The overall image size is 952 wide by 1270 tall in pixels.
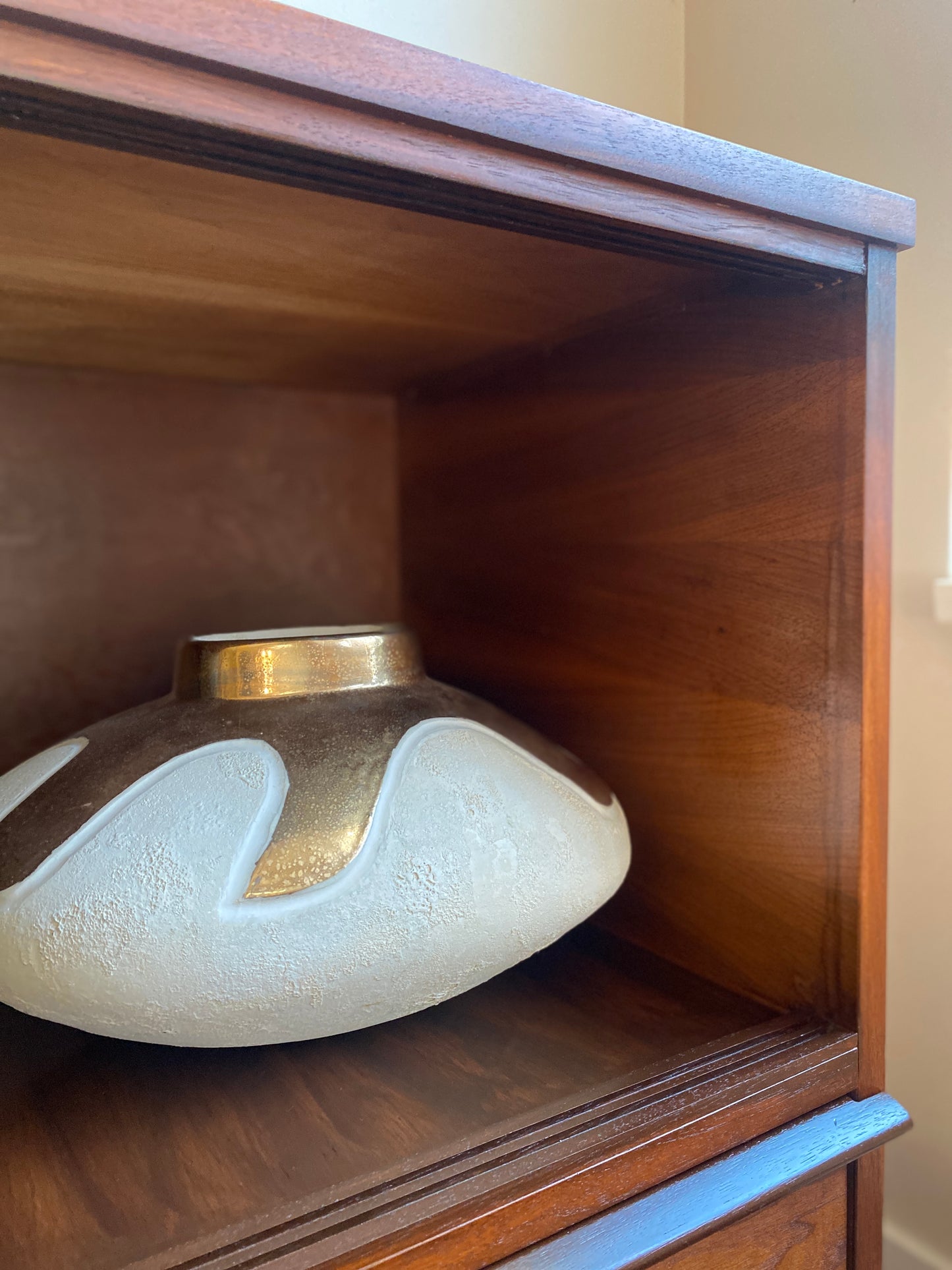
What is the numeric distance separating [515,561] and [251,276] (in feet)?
1.03

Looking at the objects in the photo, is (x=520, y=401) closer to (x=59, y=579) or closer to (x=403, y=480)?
(x=403, y=480)

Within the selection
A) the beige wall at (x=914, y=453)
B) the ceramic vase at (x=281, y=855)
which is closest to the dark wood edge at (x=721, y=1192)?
the ceramic vase at (x=281, y=855)

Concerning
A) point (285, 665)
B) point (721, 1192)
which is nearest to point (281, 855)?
point (285, 665)

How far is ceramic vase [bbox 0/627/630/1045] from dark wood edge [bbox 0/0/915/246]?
10.9 inches

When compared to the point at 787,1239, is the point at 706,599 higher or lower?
higher

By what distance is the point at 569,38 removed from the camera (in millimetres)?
839

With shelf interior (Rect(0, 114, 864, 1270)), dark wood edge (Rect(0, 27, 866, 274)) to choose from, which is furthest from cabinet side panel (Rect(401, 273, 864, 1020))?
dark wood edge (Rect(0, 27, 866, 274))

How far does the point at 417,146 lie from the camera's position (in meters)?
0.34

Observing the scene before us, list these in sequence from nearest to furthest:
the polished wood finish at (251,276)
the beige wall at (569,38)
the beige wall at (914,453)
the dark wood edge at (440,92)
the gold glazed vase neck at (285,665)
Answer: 1. the dark wood edge at (440,92)
2. the polished wood finish at (251,276)
3. the gold glazed vase neck at (285,665)
4. the beige wall at (914,453)
5. the beige wall at (569,38)

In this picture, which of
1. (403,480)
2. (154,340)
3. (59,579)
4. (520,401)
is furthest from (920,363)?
(59,579)

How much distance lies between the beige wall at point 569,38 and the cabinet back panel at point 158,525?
309 mm

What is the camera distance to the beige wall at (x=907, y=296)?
65 centimetres

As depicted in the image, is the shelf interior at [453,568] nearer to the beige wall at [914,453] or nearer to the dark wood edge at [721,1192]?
the dark wood edge at [721,1192]

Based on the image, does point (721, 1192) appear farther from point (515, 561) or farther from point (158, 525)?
point (158, 525)
